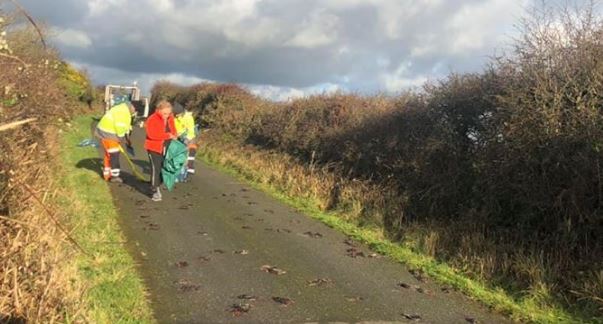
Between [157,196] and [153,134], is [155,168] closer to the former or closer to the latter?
[157,196]

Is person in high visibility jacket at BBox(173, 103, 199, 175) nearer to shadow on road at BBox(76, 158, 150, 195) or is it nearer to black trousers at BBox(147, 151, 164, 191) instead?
shadow on road at BBox(76, 158, 150, 195)

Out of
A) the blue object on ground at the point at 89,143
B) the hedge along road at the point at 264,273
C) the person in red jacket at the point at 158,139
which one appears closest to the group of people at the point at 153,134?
the person in red jacket at the point at 158,139

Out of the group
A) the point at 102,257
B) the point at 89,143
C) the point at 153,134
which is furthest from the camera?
the point at 89,143

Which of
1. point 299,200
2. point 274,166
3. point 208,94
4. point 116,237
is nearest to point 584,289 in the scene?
point 116,237

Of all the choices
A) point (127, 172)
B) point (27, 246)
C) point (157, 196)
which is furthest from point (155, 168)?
point (27, 246)

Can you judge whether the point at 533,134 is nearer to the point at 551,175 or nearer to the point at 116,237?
the point at 551,175

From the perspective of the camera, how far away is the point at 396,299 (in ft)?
23.0

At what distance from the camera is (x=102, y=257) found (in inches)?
292

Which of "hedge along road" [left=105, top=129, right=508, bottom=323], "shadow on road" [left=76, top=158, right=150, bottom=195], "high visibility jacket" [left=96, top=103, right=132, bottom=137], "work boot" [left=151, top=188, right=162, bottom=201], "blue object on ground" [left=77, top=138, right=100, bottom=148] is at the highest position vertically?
→ "high visibility jacket" [left=96, top=103, right=132, bottom=137]

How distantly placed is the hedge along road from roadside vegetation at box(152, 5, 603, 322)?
0.76 metres

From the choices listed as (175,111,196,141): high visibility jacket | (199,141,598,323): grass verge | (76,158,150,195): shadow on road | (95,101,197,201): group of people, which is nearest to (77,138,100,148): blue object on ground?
(76,158,150,195): shadow on road

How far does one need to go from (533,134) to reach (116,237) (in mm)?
6295

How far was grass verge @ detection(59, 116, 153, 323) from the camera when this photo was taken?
19.0 ft

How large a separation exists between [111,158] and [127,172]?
146 centimetres
